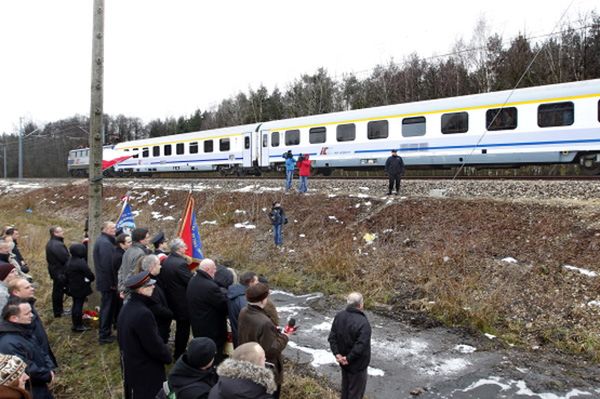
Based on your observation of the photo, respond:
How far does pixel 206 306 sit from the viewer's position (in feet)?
16.2

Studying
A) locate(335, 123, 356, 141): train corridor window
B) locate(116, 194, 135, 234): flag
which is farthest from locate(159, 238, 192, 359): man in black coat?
locate(335, 123, 356, 141): train corridor window

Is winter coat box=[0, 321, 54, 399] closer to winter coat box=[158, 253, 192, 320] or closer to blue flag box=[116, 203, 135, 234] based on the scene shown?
winter coat box=[158, 253, 192, 320]

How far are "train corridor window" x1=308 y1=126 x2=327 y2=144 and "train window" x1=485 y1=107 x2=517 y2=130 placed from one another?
6964mm

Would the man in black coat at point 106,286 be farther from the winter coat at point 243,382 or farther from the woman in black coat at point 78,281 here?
the winter coat at point 243,382

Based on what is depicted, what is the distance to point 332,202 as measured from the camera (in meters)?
14.2

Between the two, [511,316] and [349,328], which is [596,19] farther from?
[349,328]

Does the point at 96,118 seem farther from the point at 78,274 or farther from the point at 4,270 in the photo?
the point at 4,270

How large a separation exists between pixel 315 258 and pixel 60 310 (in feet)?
19.7

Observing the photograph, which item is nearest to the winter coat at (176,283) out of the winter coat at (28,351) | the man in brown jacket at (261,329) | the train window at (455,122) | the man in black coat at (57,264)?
the man in brown jacket at (261,329)

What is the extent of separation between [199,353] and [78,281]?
4754mm

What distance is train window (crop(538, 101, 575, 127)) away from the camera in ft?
43.3

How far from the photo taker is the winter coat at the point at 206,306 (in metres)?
4.89

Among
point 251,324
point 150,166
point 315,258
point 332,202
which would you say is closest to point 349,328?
point 251,324

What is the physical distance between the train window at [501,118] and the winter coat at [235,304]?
40.2ft
